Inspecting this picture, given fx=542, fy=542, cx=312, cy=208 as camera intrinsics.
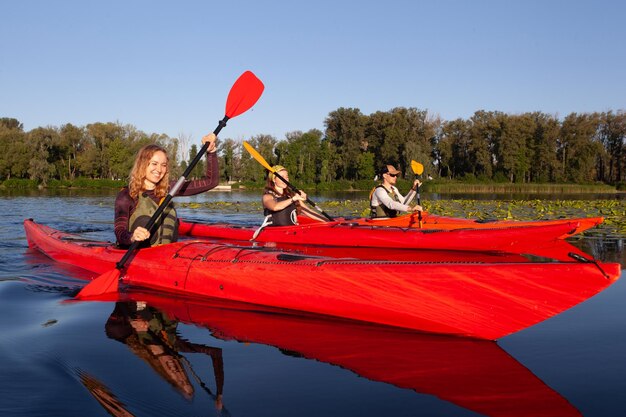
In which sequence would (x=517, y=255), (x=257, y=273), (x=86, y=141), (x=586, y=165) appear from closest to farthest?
(x=257, y=273) → (x=517, y=255) → (x=586, y=165) → (x=86, y=141)

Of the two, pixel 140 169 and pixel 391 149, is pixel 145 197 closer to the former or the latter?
pixel 140 169

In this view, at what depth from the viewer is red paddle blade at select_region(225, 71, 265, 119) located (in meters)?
6.13

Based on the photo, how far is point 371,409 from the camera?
2.73m

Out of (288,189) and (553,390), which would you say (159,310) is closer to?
(553,390)

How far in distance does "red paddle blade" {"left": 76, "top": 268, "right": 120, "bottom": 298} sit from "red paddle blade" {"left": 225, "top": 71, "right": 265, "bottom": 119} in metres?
2.19

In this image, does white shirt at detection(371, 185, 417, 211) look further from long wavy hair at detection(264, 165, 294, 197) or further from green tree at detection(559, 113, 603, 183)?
green tree at detection(559, 113, 603, 183)

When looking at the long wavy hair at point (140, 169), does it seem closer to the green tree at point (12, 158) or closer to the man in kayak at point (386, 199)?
the man in kayak at point (386, 199)

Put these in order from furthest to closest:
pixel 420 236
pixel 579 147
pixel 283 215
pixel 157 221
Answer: pixel 579 147
pixel 283 215
pixel 420 236
pixel 157 221

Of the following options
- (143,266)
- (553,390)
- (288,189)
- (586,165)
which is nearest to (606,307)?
(553,390)

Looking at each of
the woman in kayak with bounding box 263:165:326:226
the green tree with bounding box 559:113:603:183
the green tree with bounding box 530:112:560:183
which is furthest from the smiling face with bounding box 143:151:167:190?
the green tree with bounding box 530:112:560:183

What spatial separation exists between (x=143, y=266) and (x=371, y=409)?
10.4 feet

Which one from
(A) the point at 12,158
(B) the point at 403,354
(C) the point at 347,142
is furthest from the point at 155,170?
(C) the point at 347,142

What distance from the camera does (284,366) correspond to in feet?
10.9

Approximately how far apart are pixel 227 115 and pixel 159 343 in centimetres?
297
